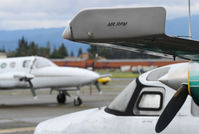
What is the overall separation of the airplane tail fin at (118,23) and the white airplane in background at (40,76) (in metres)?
18.0

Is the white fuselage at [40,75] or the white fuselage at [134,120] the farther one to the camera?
the white fuselage at [40,75]

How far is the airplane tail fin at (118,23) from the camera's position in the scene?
3.54 m

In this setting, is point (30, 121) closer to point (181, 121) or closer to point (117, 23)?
point (181, 121)

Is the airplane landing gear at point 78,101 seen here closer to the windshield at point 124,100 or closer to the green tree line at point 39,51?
the windshield at point 124,100

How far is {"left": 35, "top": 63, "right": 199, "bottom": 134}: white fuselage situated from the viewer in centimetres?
541

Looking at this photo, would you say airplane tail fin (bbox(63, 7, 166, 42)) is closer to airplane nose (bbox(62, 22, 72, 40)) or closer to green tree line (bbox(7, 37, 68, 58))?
airplane nose (bbox(62, 22, 72, 40))

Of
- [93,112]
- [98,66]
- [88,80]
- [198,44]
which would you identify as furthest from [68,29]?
[98,66]

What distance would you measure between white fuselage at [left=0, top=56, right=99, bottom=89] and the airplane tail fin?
18.0 m

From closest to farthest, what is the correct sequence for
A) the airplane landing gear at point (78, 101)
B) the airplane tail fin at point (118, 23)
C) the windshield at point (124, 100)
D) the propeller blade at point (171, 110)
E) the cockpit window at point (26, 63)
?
the airplane tail fin at point (118, 23)
the propeller blade at point (171, 110)
the windshield at point (124, 100)
the airplane landing gear at point (78, 101)
the cockpit window at point (26, 63)

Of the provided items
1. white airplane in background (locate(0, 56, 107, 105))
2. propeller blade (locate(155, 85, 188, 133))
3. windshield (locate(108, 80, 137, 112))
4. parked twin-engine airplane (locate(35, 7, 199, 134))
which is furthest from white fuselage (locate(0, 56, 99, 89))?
propeller blade (locate(155, 85, 188, 133))

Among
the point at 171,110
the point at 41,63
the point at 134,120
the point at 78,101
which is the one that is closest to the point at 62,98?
the point at 78,101

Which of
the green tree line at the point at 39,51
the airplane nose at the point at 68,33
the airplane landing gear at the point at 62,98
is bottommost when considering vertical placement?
the green tree line at the point at 39,51

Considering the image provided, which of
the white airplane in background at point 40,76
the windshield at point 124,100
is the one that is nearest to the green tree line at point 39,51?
the white airplane in background at point 40,76

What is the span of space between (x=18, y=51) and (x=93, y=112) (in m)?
158
